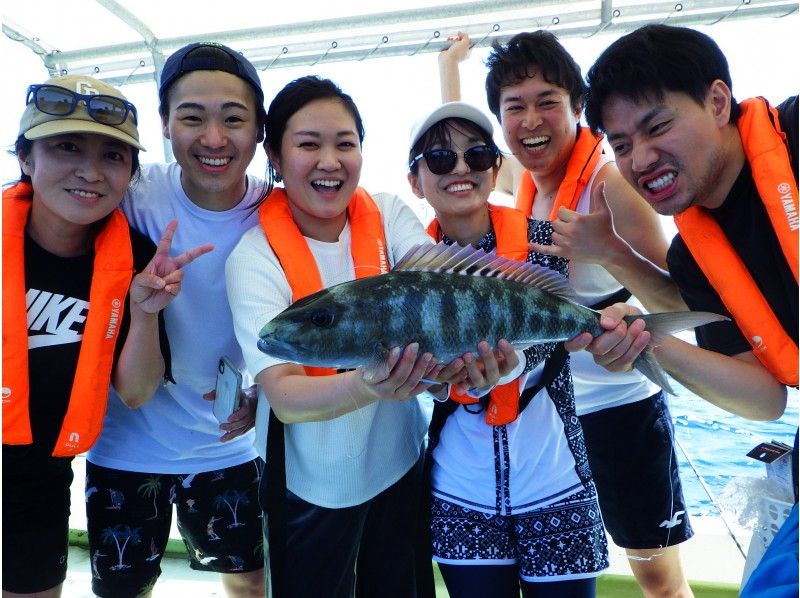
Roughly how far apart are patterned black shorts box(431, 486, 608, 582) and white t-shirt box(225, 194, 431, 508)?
0.29m

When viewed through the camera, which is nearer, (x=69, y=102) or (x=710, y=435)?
(x=69, y=102)

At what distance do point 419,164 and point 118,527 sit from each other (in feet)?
6.63

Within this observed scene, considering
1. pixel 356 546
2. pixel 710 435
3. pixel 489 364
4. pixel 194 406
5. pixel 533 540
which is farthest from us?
pixel 710 435

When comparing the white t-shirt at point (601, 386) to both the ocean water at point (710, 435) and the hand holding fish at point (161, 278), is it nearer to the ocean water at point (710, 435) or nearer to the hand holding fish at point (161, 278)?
the hand holding fish at point (161, 278)

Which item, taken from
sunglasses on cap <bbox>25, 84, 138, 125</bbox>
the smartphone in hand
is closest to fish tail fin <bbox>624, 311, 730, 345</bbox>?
the smartphone in hand

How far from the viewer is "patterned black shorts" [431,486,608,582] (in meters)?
1.90

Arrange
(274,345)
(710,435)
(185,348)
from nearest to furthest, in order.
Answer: (274,345) < (185,348) < (710,435)

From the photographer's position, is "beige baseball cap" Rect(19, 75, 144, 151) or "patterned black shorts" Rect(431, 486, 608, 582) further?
"beige baseball cap" Rect(19, 75, 144, 151)

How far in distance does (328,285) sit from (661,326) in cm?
110

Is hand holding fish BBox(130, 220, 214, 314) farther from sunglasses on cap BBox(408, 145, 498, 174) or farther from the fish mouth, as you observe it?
sunglasses on cap BBox(408, 145, 498, 174)

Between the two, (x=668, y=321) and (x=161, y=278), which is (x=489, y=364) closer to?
(x=668, y=321)

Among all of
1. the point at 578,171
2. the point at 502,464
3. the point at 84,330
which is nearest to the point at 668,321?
the point at 502,464

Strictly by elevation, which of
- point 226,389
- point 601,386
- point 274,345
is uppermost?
point 274,345

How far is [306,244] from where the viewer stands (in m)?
1.97
